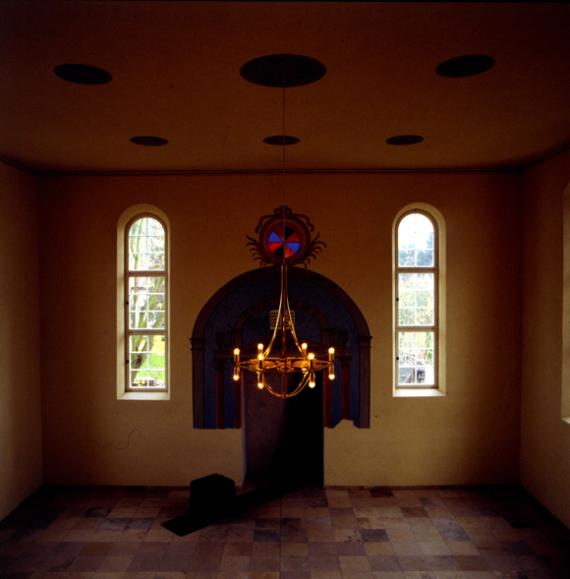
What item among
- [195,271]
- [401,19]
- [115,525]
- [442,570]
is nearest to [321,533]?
[442,570]

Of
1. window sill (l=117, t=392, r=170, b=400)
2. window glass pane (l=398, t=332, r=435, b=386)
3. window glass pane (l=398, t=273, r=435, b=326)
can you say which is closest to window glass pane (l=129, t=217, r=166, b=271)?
window sill (l=117, t=392, r=170, b=400)

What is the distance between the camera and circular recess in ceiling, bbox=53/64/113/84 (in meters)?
3.68

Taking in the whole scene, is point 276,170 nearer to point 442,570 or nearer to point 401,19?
point 401,19

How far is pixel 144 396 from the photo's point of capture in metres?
7.33

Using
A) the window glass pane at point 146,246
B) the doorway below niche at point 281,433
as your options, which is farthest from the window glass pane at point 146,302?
the doorway below niche at point 281,433

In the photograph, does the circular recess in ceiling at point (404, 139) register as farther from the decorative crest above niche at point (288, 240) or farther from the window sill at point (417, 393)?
the window sill at point (417, 393)

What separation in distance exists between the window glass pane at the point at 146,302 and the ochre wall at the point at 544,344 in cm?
491

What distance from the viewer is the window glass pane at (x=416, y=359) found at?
292 inches

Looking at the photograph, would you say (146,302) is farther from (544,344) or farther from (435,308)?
(544,344)

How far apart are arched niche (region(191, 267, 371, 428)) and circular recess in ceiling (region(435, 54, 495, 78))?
367 cm

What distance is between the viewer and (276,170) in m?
7.09

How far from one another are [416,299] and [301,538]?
3.44m

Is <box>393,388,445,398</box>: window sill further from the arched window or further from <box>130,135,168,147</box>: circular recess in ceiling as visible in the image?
<box>130,135,168,147</box>: circular recess in ceiling

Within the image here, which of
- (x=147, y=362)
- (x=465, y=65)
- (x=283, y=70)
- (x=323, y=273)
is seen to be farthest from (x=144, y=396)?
(x=465, y=65)
